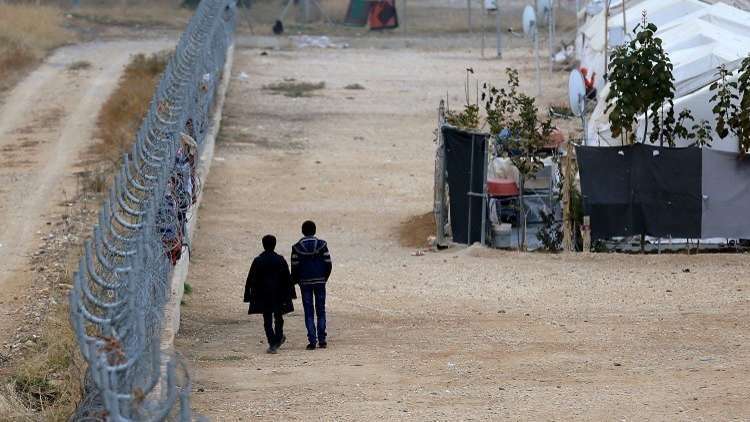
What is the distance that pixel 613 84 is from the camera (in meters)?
17.6

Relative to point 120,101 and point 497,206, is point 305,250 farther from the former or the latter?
point 120,101

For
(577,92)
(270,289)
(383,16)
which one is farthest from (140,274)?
(383,16)

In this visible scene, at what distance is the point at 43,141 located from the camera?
88.1ft

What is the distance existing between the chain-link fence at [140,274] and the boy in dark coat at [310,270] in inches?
44.3

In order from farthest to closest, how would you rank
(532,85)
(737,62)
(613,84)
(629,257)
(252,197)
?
(532,85) → (252,197) → (737,62) → (613,84) → (629,257)

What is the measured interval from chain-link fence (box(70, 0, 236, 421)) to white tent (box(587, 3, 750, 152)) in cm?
616

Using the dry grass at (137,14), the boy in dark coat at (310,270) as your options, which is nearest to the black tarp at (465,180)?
the boy in dark coat at (310,270)

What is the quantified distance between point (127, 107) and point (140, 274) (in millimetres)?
20608

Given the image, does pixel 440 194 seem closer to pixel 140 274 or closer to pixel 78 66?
pixel 140 274

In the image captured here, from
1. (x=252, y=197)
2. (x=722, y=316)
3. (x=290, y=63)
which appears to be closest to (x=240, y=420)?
(x=722, y=316)

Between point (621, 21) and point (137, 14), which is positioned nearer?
point (621, 21)

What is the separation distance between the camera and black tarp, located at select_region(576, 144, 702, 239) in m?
16.8

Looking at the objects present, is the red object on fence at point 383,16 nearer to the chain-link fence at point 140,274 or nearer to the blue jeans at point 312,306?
the chain-link fence at point 140,274

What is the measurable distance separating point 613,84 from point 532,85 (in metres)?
18.8
